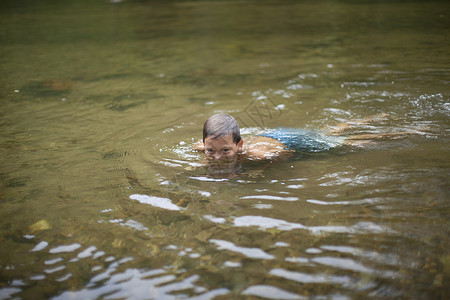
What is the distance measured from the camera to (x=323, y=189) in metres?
3.86

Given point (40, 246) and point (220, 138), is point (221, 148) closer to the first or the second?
point (220, 138)

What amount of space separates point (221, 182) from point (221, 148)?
21.8 inches

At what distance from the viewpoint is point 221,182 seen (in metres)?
4.21

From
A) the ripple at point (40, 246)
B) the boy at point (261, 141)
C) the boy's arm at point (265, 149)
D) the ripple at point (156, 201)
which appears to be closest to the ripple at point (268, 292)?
the ripple at point (156, 201)

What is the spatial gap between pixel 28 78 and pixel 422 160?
816cm

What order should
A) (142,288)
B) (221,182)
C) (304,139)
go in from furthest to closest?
(304,139) < (221,182) < (142,288)

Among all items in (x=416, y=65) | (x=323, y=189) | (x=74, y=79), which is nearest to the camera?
(x=323, y=189)

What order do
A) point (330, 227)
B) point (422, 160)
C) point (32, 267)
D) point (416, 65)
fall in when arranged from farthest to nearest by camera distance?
1. point (416, 65)
2. point (422, 160)
3. point (330, 227)
4. point (32, 267)

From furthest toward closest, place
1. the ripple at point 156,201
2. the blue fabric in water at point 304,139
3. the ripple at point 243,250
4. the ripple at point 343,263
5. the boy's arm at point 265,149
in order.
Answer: the blue fabric in water at point 304,139 → the boy's arm at point 265,149 → the ripple at point 156,201 → the ripple at point 243,250 → the ripple at point 343,263

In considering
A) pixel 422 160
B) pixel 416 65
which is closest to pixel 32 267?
pixel 422 160

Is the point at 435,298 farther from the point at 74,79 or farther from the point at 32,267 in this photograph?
the point at 74,79

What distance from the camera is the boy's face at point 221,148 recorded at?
15.1ft

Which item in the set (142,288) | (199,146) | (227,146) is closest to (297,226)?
(142,288)

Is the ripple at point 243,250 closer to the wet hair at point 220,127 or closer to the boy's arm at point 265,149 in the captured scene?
the wet hair at point 220,127
